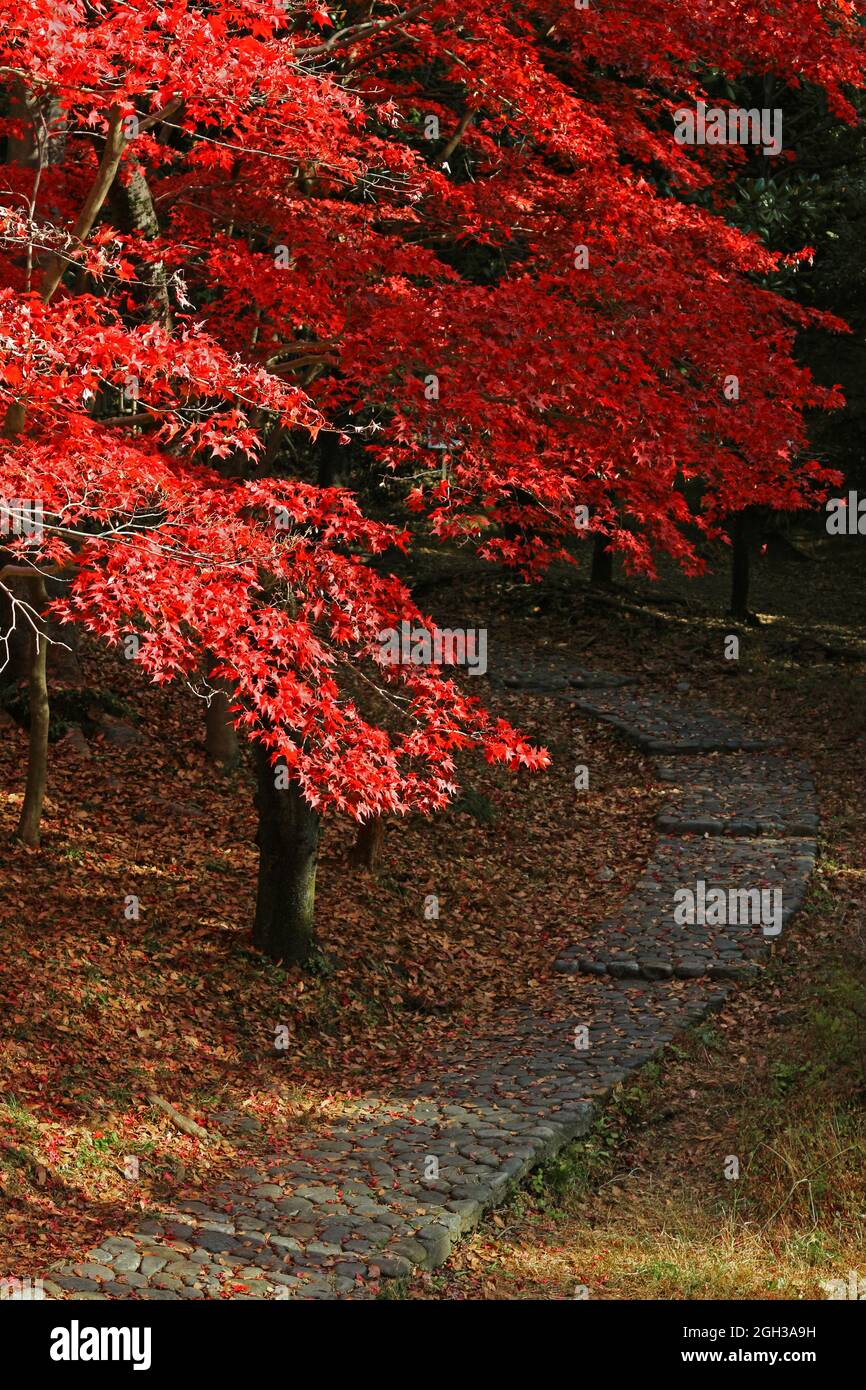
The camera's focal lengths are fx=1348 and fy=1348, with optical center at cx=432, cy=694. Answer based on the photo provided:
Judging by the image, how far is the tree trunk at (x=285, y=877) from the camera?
927cm

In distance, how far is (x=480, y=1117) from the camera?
759 cm

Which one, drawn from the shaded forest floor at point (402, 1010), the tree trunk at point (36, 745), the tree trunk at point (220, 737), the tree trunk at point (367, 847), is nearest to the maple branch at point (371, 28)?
the tree trunk at point (36, 745)

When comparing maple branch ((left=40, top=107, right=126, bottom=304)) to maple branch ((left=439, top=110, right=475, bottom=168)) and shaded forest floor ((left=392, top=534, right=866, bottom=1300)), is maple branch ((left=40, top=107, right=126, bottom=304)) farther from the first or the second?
shaded forest floor ((left=392, top=534, right=866, bottom=1300))

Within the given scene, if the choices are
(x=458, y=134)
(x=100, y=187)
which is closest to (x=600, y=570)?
(x=458, y=134)

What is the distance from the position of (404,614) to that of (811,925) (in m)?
4.65

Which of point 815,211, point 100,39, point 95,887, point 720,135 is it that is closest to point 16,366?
point 100,39

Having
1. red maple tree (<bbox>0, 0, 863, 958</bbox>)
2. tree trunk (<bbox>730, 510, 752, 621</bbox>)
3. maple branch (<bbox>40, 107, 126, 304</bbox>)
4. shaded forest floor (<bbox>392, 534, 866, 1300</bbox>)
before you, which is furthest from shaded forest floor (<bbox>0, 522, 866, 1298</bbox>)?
tree trunk (<bbox>730, 510, 752, 621</bbox>)

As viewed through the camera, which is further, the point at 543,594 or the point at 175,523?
the point at 543,594

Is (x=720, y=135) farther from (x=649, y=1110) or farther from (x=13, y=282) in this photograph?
(x=649, y=1110)

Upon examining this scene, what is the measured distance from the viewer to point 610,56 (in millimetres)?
10836

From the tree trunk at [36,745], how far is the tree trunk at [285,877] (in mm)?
1631

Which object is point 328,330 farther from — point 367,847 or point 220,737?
point 220,737

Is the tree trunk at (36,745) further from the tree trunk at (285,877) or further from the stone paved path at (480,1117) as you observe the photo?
the stone paved path at (480,1117)

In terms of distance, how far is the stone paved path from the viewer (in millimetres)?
5738
